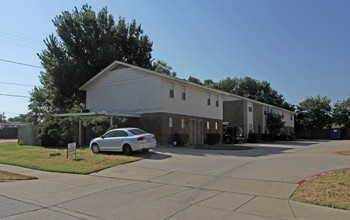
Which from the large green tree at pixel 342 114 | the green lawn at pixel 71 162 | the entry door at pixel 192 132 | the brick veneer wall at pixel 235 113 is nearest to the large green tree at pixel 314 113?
the large green tree at pixel 342 114

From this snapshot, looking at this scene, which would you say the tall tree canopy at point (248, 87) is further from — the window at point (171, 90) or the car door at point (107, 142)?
the car door at point (107, 142)

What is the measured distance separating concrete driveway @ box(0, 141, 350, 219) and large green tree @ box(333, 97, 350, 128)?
5368cm

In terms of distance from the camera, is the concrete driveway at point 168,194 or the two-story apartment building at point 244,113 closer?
the concrete driveway at point 168,194

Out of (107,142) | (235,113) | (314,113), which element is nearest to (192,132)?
(107,142)

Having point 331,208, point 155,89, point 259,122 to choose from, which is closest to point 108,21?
point 155,89

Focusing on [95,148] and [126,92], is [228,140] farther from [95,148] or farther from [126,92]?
[95,148]

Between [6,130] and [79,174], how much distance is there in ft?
152

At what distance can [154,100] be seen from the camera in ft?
73.9

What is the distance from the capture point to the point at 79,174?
37.2 feet

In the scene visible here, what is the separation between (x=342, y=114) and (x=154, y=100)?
163 ft

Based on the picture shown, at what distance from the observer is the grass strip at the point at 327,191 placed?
20.2 ft

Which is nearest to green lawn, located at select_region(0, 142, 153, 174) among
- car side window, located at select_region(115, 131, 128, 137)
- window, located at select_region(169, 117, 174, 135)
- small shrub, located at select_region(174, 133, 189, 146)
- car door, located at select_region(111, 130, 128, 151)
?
car door, located at select_region(111, 130, 128, 151)

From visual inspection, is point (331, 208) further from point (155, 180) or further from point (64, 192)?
point (64, 192)

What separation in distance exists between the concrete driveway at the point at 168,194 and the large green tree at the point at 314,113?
52.9 meters
